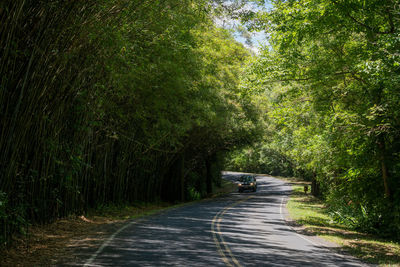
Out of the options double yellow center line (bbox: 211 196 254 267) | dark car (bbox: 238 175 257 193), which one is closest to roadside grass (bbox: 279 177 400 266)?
double yellow center line (bbox: 211 196 254 267)

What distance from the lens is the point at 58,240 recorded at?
36.2 feet

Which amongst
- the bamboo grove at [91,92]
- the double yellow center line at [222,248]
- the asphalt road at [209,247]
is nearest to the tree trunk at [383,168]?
the asphalt road at [209,247]

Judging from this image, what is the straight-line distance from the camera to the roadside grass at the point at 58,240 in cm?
865

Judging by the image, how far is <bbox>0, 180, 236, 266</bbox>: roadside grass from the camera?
28.4ft

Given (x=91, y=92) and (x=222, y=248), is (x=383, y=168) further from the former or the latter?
(x=91, y=92)

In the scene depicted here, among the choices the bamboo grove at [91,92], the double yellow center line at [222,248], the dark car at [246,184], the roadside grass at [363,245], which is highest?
the bamboo grove at [91,92]

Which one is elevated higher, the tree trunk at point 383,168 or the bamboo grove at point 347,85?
the bamboo grove at point 347,85

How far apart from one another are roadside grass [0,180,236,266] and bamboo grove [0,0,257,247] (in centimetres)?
38

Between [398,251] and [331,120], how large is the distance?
4413 mm

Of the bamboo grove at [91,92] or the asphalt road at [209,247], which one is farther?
the asphalt road at [209,247]

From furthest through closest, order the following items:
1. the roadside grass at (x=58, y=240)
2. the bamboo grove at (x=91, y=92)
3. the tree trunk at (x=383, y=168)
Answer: the tree trunk at (x=383, y=168), the roadside grass at (x=58, y=240), the bamboo grove at (x=91, y=92)

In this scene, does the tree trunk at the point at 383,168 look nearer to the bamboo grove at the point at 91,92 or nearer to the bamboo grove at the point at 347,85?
the bamboo grove at the point at 347,85

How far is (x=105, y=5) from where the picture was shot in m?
9.03

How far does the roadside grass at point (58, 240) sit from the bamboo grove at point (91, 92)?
1.26 feet
